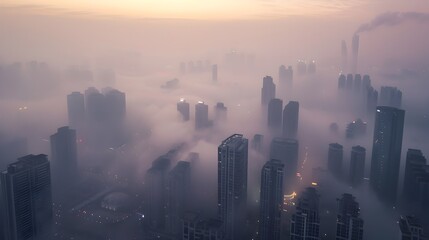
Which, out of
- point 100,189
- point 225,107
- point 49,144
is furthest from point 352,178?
point 49,144

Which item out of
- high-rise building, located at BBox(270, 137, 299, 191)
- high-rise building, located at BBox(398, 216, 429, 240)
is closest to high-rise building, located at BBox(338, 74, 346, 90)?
high-rise building, located at BBox(270, 137, 299, 191)

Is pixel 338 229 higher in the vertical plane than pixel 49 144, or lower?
lower

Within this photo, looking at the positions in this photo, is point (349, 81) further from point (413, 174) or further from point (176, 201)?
point (176, 201)

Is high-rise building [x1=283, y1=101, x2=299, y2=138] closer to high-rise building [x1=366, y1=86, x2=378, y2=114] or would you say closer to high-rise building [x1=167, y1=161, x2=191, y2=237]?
high-rise building [x1=366, y1=86, x2=378, y2=114]

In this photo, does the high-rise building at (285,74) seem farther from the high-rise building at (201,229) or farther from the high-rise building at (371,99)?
the high-rise building at (201,229)

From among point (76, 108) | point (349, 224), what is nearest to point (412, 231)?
point (349, 224)

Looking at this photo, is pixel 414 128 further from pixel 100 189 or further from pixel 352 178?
pixel 100 189

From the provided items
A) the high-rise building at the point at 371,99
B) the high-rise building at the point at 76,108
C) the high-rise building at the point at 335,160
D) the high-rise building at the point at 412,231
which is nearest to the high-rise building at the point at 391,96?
the high-rise building at the point at 371,99
